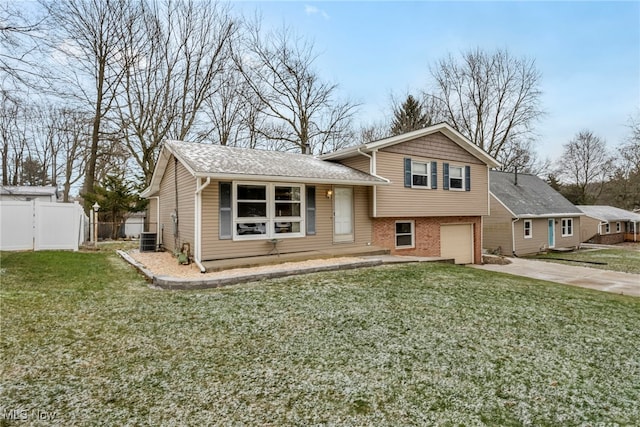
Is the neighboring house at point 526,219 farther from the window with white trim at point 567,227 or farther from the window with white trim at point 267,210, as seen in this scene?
the window with white trim at point 267,210

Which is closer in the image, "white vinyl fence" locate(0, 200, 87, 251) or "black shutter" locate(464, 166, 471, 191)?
"white vinyl fence" locate(0, 200, 87, 251)

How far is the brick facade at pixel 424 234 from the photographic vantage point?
11.6m

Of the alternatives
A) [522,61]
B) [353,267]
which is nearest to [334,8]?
[353,267]

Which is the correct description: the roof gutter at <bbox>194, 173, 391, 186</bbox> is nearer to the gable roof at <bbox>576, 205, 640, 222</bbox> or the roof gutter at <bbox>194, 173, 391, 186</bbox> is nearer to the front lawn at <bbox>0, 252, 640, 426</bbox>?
the front lawn at <bbox>0, 252, 640, 426</bbox>

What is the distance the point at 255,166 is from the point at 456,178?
27.9 ft

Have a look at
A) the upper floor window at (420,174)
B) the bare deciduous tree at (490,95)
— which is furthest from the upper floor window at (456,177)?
the bare deciduous tree at (490,95)

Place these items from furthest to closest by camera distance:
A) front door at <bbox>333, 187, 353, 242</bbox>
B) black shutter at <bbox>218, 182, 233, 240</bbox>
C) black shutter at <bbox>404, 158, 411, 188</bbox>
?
black shutter at <bbox>404, 158, 411, 188</bbox> → front door at <bbox>333, 187, 353, 242</bbox> → black shutter at <bbox>218, 182, 233, 240</bbox>

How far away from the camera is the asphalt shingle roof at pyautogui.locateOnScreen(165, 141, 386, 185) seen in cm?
820

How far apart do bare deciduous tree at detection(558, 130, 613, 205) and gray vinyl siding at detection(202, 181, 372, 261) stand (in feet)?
108

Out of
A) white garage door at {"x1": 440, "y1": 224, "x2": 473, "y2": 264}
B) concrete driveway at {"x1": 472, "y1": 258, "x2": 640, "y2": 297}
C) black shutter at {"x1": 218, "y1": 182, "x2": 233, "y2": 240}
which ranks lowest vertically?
concrete driveway at {"x1": 472, "y1": 258, "x2": 640, "y2": 297}

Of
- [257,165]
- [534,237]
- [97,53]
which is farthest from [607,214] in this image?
[97,53]

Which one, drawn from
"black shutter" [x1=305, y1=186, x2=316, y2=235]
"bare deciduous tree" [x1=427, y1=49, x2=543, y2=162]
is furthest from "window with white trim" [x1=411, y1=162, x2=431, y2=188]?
"bare deciduous tree" [x1=427, y1=49, x2=543, y2=162]

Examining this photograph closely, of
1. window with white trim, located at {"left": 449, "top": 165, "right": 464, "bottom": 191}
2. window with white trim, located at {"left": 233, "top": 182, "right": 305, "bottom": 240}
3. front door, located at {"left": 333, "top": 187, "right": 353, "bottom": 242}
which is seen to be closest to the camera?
window with white trim, located at {"left": 233, "top": 182, "right": 305, "bottom": 240}

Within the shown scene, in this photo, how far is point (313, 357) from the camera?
11.9 feet
